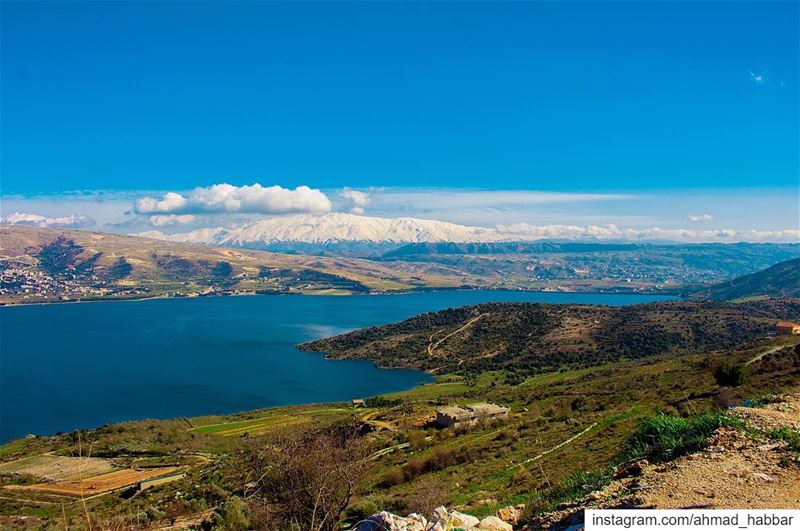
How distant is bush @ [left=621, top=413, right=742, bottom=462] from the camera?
8.85 meters

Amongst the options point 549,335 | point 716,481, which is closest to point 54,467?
point 716,481

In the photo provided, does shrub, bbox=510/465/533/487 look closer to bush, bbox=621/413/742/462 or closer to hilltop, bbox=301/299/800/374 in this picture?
bush, bbox=621/413/742/462

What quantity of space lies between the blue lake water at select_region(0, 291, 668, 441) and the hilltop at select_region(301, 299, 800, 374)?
416 inches

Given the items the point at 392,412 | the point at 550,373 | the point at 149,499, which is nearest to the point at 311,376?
the point at 550,373

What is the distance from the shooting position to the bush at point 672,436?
8.85 meters

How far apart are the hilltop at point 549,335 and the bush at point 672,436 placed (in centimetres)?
7924

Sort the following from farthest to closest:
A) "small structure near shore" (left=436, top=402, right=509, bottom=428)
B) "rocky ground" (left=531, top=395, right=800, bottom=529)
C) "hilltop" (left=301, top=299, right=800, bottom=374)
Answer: "hilltop" (left=301, top=299, right=800, bottom=374) → "small structure near shore" (left=436, top=402, right=509, bottom=428) → "rocky ground" (left=531, top=395, right=800, bottom=529)

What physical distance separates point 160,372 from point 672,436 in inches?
4095

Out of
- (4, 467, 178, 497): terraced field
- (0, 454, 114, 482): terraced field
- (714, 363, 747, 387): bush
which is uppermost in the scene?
(714, 363, 747, 387): bush

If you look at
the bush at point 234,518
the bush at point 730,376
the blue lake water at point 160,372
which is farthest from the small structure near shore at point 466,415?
the blue lake water at point 160,372

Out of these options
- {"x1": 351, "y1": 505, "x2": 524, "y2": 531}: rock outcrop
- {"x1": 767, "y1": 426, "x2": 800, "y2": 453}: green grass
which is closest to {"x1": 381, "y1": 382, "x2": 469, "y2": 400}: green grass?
{"x1": 351, "y1": 505, "x2": 524, "y2": 531}: rock outcrop

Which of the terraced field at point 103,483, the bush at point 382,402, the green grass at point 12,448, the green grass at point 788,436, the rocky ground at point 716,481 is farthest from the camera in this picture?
the bush at point 382,402

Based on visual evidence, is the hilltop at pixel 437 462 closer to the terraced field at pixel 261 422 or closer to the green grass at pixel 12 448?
the green grass at pixel 12 448

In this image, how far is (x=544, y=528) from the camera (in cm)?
774
